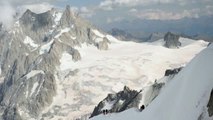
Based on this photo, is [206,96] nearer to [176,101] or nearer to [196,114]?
[196,114]

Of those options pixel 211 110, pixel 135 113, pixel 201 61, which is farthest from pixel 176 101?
pixel 135 113

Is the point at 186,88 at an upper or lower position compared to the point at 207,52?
lower

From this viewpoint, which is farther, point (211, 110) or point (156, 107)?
point (156, 107)

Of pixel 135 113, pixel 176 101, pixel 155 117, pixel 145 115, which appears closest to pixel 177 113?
pixel 176 101

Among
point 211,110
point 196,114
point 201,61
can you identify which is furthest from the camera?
point 201,61

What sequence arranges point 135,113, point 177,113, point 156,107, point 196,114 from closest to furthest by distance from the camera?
1. point 196,114
2. point 177,113
3. point 156,107
4. point 135,113

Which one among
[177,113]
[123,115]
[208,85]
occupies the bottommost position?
[123,115]
